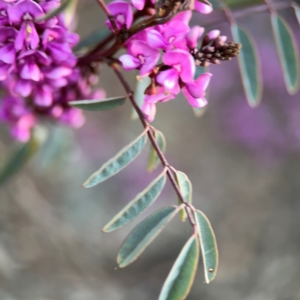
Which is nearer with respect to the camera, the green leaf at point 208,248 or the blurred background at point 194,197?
the green leaf at point 208,248

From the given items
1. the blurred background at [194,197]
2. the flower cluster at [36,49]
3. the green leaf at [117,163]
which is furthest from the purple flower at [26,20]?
the blurred background at [194,197]

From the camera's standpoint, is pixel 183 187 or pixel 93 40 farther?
pixel 93 40

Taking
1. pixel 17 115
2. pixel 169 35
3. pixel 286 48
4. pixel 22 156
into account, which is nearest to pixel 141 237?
pixel 169 35

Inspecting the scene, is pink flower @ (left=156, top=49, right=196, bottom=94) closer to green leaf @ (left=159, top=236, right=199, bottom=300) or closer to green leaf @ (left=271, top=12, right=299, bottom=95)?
green leaf @ (left=159, top=236, right=199, bottom=300)

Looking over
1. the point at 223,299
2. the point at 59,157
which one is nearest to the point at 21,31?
the point at 59,157

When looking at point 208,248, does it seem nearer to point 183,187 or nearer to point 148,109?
point 183,187

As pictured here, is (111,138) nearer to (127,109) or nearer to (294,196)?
(127,109)

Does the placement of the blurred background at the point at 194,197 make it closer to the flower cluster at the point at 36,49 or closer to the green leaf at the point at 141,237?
the flower cluster at the point at 36,49
